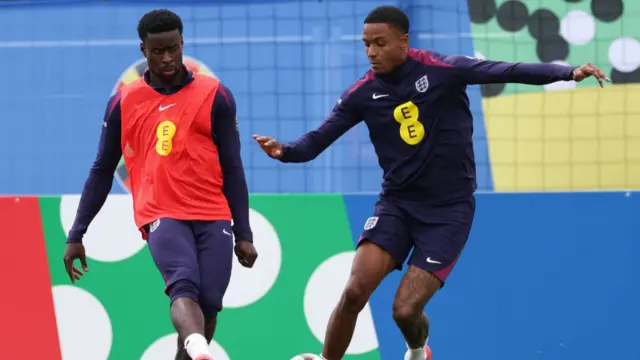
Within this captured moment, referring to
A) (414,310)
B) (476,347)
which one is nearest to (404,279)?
(414,310)

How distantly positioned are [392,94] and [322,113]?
9.96ft

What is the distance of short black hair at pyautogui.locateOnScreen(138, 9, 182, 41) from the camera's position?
23.2 feet

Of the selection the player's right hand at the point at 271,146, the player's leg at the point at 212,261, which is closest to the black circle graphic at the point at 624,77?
the player's right hand at the point at 271,146

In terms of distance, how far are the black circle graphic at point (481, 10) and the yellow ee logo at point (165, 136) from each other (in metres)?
4.17

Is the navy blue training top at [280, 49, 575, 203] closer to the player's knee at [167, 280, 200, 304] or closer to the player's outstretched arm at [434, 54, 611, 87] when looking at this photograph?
the player's outstretched arm at [434, 54, 611, 87]

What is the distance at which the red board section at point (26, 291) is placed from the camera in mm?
9148

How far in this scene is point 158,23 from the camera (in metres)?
7.06

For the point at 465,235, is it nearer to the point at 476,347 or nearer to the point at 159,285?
the point at 476,347

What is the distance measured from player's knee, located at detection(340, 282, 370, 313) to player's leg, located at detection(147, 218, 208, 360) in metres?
0.95

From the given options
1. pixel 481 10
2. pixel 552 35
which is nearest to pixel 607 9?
pixel 552 35

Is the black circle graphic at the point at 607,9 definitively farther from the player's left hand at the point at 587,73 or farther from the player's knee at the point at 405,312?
the player's knee at the point at 405,312

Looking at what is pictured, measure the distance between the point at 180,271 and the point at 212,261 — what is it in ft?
0.83

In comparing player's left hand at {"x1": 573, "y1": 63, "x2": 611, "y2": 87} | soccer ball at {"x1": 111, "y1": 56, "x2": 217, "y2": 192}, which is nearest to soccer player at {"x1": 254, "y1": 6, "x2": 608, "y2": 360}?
player's left hand at {"x1": 573, "y1": 63, "x2": 611, "y2": 87}

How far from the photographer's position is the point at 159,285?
913 centimetres
